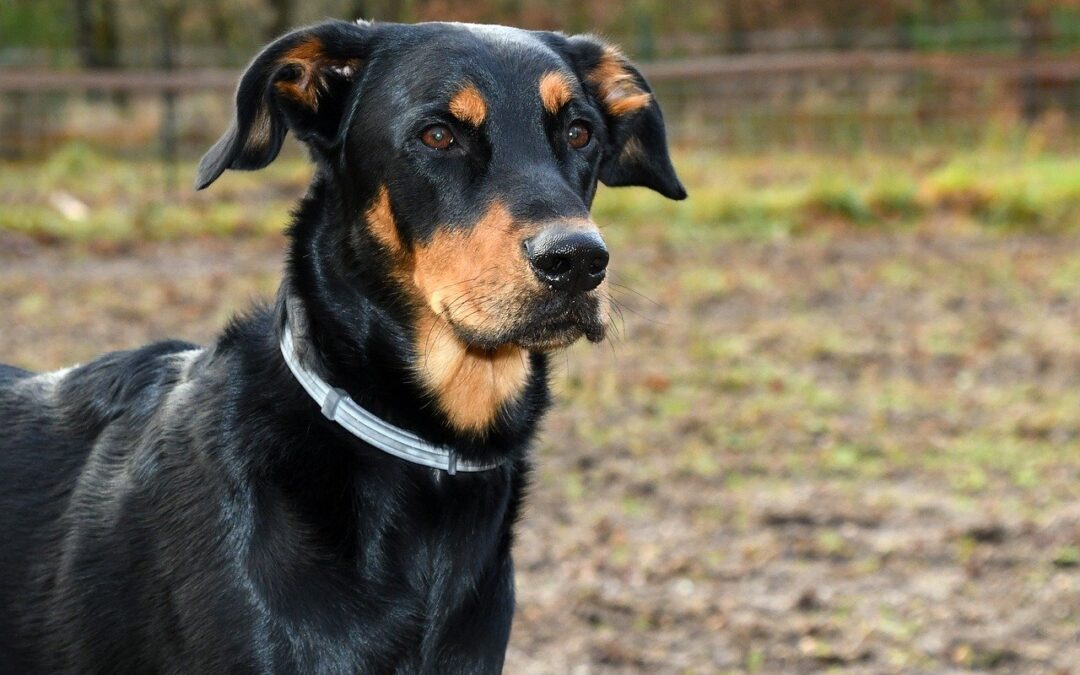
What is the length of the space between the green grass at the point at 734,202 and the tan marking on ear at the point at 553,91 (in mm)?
9358

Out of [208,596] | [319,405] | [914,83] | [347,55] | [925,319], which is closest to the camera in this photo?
[208,596]

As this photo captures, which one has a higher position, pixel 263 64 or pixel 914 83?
pixel 263 64

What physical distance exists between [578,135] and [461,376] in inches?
28.1

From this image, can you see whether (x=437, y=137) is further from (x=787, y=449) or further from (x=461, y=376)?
(x=787, y=449)

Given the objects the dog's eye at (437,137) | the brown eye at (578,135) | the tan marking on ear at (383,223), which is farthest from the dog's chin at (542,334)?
the brown eye at (578,135)

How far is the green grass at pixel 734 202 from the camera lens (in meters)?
13.1

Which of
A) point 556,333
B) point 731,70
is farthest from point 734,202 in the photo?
point 556,333

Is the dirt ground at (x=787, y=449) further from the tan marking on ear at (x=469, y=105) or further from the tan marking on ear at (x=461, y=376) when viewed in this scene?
the tan marking on ear at (x=469, y=105)

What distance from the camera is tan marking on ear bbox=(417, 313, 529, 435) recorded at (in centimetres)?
334

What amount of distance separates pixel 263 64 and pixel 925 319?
724 cm

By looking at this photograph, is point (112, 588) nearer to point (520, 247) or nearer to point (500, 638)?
point (500, 638)

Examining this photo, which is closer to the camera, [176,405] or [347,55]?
[176,405]

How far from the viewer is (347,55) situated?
3553 millimetres

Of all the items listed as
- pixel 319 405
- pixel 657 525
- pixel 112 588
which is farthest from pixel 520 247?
pixel 657 525
